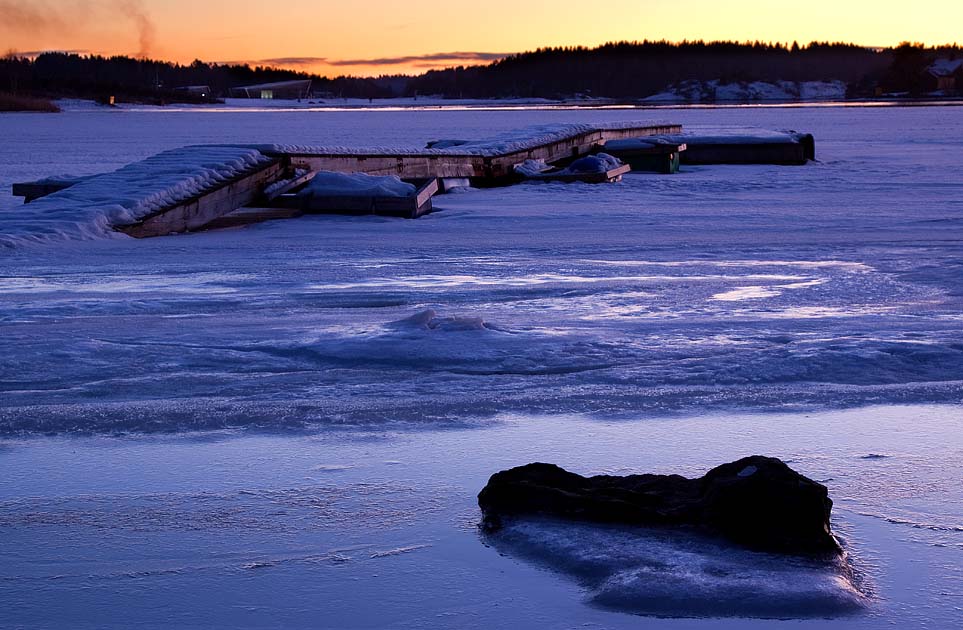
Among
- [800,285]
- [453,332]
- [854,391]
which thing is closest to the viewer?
[854,391]

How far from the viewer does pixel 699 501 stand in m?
3.28

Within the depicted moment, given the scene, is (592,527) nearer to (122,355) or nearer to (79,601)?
(79,601)

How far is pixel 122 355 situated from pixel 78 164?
18129 mm

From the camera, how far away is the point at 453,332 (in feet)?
19.4

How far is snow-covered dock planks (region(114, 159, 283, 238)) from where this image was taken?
11.1 m

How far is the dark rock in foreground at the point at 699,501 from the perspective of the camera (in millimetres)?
3107

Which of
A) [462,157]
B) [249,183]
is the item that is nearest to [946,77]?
[462,157]

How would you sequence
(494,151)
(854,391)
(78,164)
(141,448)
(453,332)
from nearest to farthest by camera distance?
(141,448) → (854,391) → (453,332) → (494,151) → (78,164)

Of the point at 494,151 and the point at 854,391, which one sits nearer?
the point at 854,391

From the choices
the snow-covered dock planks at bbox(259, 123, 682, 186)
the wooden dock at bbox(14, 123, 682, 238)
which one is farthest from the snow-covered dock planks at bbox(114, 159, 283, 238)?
the snow-covered dock planks at bbox(259, 123, 682, 186)

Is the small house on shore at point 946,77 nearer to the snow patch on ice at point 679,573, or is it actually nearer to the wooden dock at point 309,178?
the wooden dock at point 309,178

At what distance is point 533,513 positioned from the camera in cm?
338

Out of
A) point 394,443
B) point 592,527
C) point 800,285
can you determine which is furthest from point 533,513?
point 800,285

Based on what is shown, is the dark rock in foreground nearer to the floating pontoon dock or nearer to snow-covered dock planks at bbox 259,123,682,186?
the floating pontoon dock
